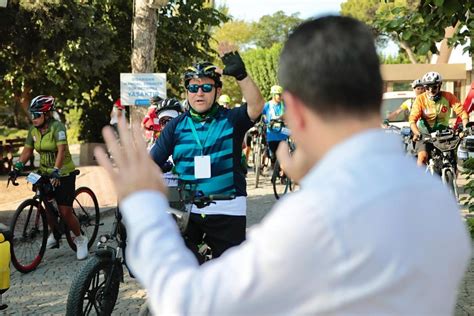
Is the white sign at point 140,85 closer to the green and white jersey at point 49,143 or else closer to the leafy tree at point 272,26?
the green and white jersey at point 49,143

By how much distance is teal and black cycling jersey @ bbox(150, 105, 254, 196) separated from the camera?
14.1 feet

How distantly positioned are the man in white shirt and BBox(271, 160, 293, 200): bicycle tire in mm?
10637

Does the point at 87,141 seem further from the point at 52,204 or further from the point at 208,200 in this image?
the point at 208,200

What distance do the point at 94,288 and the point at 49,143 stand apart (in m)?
3.33

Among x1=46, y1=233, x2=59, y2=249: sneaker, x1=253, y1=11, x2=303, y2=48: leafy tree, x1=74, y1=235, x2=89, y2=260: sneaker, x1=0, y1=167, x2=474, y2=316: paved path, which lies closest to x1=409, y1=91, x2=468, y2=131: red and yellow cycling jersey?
x1=0, y1=167, x2=474, y2=316: paved path

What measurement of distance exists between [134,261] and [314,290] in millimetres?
362

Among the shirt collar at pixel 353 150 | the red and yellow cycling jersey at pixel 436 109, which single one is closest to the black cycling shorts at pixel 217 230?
the shirt collar at pixel 353 150

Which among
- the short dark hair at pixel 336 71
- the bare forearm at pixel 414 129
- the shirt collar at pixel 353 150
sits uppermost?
the short dark hair at pixel 336 71

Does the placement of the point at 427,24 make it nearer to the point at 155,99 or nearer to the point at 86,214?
the point at 86,214

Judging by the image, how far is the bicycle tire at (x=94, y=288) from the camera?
4395 millimetres

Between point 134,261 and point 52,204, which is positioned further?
point 52,204

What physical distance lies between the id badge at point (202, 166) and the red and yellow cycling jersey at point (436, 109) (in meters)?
6.15

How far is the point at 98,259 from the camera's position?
4.48m

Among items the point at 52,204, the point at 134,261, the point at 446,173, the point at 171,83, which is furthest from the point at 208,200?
the point at 171,83
